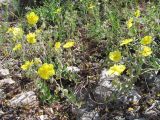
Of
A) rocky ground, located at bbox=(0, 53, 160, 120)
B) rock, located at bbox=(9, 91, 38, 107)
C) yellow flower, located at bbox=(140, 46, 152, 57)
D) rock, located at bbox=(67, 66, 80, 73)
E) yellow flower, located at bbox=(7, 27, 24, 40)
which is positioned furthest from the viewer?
yellow flower, located at bbox=(7, 27, 24, 40)

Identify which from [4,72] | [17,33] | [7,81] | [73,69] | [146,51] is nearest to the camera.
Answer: [146,51]

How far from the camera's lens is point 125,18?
4.34 meters

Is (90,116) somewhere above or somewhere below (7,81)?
below

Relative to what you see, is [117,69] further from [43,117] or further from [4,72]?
[4,72]

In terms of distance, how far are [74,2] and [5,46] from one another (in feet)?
3.50

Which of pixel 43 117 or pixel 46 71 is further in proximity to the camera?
pixel 43 117

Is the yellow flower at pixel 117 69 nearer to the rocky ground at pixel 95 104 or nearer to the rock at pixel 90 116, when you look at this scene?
the rocky ground at pixel 95 104

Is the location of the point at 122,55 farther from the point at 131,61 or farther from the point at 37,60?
the point at 37,60

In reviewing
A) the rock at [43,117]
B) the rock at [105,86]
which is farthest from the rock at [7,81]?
the rock at [105,86]

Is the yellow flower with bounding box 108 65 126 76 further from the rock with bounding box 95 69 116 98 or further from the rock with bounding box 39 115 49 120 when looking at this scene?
the rock with bounding box 39 115 49 120

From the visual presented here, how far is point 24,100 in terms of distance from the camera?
3.60 meters

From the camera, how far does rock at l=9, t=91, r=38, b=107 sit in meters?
3.58

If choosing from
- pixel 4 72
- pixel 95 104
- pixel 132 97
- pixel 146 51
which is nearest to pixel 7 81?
pixel 4 72

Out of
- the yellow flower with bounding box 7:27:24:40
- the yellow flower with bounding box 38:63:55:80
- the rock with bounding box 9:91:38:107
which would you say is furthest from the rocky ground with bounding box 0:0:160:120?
the yellow flower with bounding box 7:27:24:40
